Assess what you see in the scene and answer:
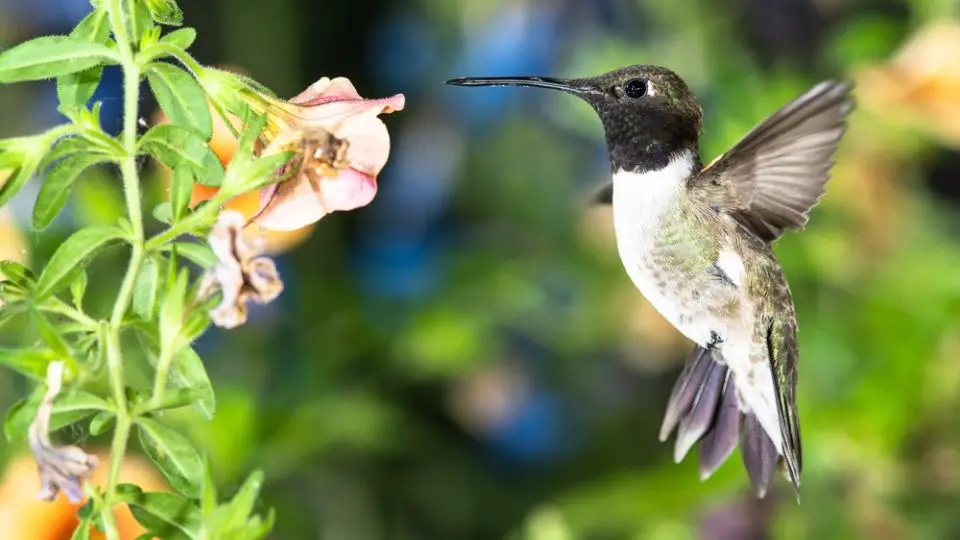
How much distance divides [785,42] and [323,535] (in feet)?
2.92

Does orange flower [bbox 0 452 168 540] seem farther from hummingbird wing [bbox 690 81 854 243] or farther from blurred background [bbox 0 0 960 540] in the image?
hummingbird wing [bbox 690 81 854 243]

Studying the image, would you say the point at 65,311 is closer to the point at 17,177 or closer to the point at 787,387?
the point at 17,177

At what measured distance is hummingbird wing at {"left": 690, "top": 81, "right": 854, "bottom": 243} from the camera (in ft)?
1.75

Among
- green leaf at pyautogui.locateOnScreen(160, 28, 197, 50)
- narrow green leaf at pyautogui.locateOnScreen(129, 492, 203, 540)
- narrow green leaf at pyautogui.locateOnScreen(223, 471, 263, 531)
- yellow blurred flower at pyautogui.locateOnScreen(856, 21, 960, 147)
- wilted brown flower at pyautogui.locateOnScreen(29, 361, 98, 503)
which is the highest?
yellow blurred flower at pyautogui.locateOnScreen(856, 21, 960, 147)

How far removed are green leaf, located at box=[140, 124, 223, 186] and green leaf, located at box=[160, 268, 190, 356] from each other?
5cm

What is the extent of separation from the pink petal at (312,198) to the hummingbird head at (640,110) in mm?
102

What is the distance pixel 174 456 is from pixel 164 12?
165 millimetres

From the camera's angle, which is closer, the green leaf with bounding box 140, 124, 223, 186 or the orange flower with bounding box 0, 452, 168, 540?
the green leaf with bounding box 140, 124, 223, 186

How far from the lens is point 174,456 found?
1.50 feet

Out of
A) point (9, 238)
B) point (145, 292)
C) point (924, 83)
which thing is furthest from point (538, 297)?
point (145, 292)

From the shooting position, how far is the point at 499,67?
2.31 meters

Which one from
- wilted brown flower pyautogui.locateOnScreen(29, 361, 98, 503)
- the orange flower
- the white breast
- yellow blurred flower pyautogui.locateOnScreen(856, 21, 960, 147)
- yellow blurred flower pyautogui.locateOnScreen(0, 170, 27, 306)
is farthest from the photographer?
yellow blurred flower pyautogui.locateOnScreen(856, 21, 960, 147)

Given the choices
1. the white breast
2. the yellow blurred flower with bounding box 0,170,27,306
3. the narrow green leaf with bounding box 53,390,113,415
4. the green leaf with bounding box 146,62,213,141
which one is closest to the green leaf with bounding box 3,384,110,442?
the narrow green leaf with bounding box 53,390,113,415

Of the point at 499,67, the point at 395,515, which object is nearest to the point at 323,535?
the point at 395,515
